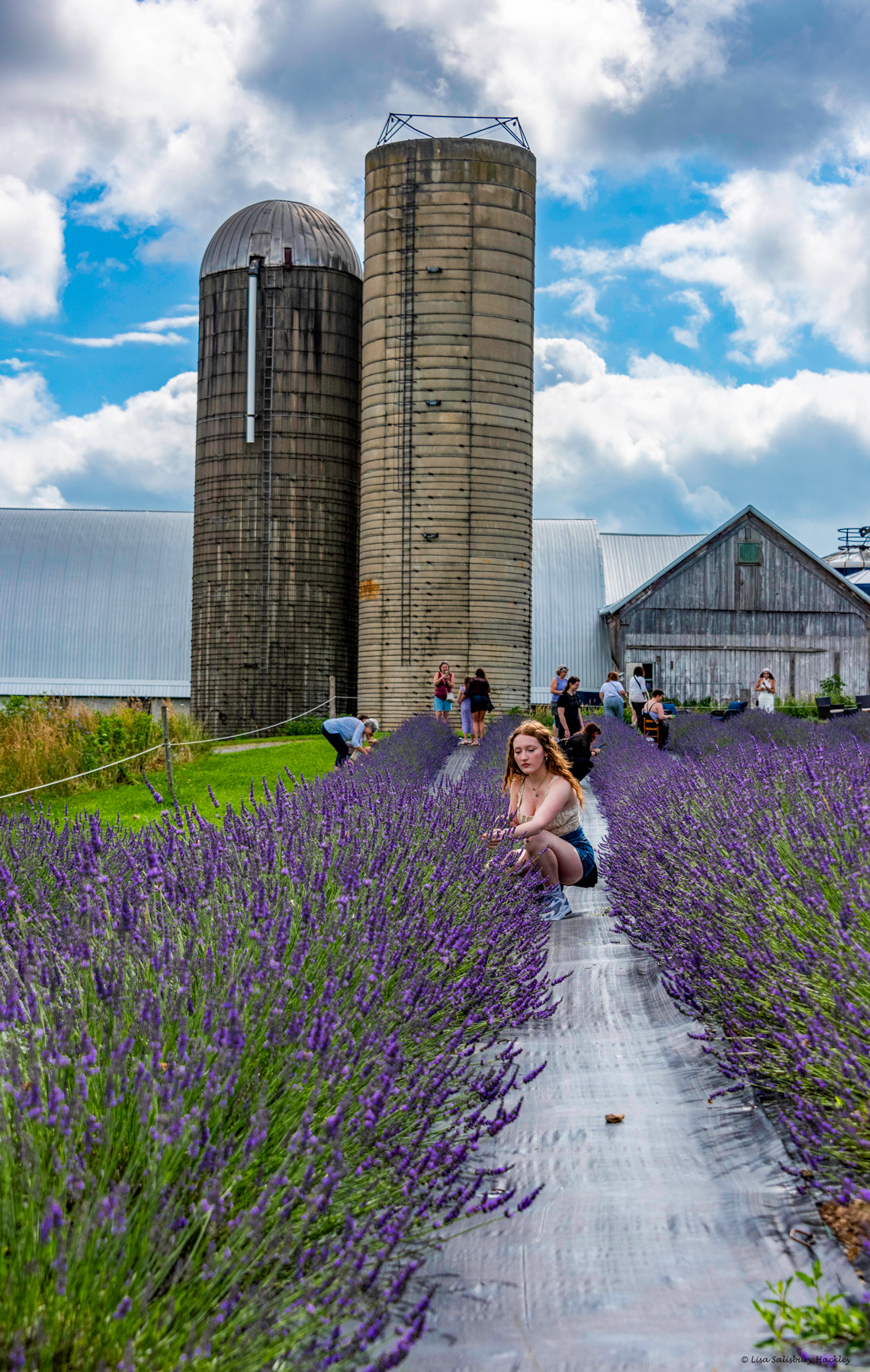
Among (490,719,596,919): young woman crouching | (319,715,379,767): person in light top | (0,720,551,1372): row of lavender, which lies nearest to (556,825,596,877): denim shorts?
(490,719,596,919): young woman crouching

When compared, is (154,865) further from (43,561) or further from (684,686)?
(43,561)

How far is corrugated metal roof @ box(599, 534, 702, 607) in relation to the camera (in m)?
33.1

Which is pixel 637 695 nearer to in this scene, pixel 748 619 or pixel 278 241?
pixel 748 619

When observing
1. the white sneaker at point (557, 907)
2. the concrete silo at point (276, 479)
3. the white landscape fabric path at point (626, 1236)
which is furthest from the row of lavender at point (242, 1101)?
the concrete silo at point (276, 479)

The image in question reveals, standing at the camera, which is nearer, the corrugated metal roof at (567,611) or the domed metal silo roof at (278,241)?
the domed metal silo roof at (278,241)

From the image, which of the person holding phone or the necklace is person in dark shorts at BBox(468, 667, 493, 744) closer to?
the person holding phone

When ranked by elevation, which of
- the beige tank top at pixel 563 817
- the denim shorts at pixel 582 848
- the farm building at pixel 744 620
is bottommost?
the denim shorts at pixel 582 848

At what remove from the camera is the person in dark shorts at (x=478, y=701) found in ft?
58.3

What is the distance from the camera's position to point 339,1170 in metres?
2.00

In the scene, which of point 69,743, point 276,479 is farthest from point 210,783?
point 276,479

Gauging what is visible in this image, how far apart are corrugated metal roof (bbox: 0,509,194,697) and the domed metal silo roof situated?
31.2 ft

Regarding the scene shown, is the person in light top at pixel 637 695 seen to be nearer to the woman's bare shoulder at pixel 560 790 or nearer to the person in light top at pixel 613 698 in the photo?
the person in light top at pixel 613 698

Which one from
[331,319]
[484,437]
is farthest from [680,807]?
[331,319]

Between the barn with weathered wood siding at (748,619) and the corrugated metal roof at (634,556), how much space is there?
437 centimetres
